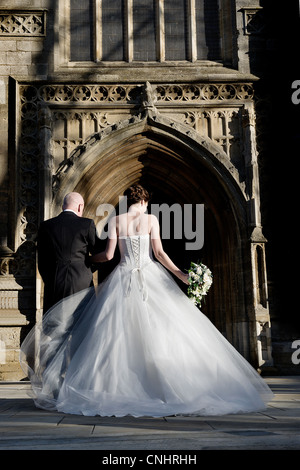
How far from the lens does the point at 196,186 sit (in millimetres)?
9844

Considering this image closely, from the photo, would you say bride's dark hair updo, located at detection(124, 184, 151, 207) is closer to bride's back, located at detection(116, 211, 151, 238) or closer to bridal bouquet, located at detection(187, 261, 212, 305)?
bride's back, located at detection(116, 211, 151, 238)

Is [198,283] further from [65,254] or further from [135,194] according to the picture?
[65,254]

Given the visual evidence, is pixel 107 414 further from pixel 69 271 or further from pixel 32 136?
pixel 32 136

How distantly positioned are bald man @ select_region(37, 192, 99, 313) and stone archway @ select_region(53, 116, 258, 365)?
4686mm

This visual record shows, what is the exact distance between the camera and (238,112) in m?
9.73

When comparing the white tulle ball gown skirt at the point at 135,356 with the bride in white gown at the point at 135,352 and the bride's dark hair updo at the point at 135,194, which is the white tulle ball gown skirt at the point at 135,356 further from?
the bride's dark hair updo at the point at 135,194

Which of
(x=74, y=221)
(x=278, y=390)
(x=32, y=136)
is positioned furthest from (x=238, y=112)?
(x=74, y=221)

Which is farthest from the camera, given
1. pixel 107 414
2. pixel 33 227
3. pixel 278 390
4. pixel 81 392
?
pixel 33 227

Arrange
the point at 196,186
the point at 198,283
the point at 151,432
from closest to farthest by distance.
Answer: the point at 151,432 → the point at 198,283 → the point at 196,186

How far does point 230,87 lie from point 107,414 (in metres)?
→ 7.55

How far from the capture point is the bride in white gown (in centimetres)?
377

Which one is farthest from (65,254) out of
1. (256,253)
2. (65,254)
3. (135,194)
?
(256,253)

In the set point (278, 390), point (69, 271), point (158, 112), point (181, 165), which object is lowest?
point (278, 390)

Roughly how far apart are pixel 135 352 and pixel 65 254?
1.03 meters
